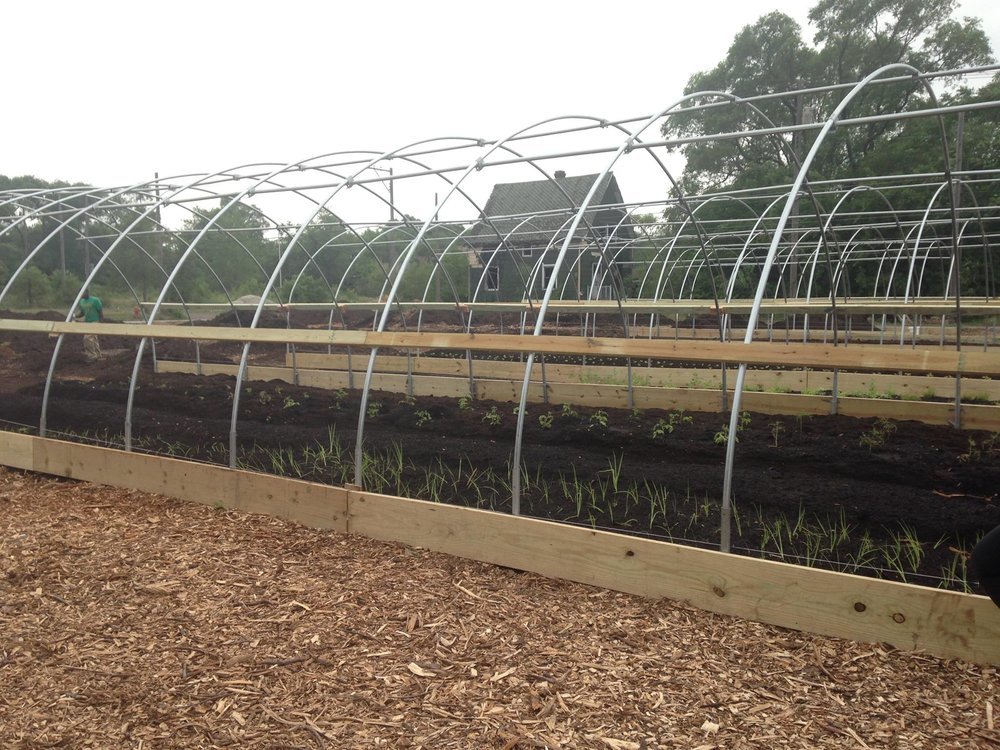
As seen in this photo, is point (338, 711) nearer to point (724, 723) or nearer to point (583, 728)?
point (583, 728)

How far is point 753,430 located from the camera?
6363 millimetres

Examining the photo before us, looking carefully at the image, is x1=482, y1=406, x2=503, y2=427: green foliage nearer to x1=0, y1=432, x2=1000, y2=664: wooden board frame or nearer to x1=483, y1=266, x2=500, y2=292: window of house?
x1=0, y1=432, x2=1000, y2=664: wooden board frame

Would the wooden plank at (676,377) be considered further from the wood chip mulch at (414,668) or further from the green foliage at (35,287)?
the wood chip mulch at (414,668)

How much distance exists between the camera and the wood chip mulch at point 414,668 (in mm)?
2881

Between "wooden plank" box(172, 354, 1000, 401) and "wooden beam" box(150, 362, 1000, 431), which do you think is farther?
"wooden plank" box(172, 354, 1000, 401)

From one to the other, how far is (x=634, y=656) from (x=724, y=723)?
589 mm

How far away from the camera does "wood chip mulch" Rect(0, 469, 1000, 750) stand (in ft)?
9.45

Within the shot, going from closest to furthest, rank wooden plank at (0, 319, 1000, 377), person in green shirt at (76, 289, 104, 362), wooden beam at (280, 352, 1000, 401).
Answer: wooden plank at (0, 319, 1000, 377) < wooden beam at (280, 352, 1000, 401) < person in green shirt at (76, 289, 104, 362)

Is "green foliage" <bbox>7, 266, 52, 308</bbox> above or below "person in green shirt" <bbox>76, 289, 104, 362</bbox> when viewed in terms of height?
above

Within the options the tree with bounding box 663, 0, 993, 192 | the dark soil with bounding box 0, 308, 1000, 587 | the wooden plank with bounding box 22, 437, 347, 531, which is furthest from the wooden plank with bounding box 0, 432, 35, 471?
the tree with bounding box 663, 0, 993, 192

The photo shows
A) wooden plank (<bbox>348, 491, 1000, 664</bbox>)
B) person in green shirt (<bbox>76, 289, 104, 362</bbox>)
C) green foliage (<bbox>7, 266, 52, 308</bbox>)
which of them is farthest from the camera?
green foliage (<bbox>7, 266, 52, 308</bbox>)

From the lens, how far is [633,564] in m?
4.02

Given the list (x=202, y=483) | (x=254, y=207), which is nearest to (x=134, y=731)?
(x=202, y=483)

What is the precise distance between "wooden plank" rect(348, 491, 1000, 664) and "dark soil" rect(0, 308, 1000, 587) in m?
0.39
